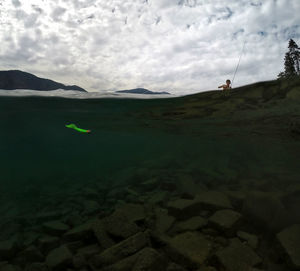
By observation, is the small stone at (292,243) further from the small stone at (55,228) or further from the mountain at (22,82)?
the mountain at (22,82)

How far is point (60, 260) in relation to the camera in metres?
3.36

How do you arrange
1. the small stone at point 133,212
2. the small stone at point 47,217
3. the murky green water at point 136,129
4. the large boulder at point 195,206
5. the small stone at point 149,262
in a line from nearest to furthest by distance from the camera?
the small stone at point 149,262, the small stone at point 133,212, the large boulder at point 195,206, the small stone at point 47,217, the murky green water at point 136,129

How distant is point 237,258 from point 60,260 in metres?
2.81

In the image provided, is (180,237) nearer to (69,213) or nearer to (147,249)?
(147,249)

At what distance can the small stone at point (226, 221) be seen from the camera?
3.64m

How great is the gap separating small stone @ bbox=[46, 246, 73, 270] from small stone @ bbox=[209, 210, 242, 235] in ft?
8.54

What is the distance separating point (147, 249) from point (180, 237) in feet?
2.32

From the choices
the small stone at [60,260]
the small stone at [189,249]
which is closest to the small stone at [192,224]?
the small stone at [189,249]

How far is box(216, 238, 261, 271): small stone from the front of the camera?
279cm

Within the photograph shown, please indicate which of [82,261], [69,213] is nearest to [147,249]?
[82,261]

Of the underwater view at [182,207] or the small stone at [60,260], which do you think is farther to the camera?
the small stone at [60,260]

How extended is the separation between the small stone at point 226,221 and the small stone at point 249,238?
150 mm

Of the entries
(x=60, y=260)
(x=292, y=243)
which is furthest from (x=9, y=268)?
(x=292, y=243)

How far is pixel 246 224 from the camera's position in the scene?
4.12 meters
